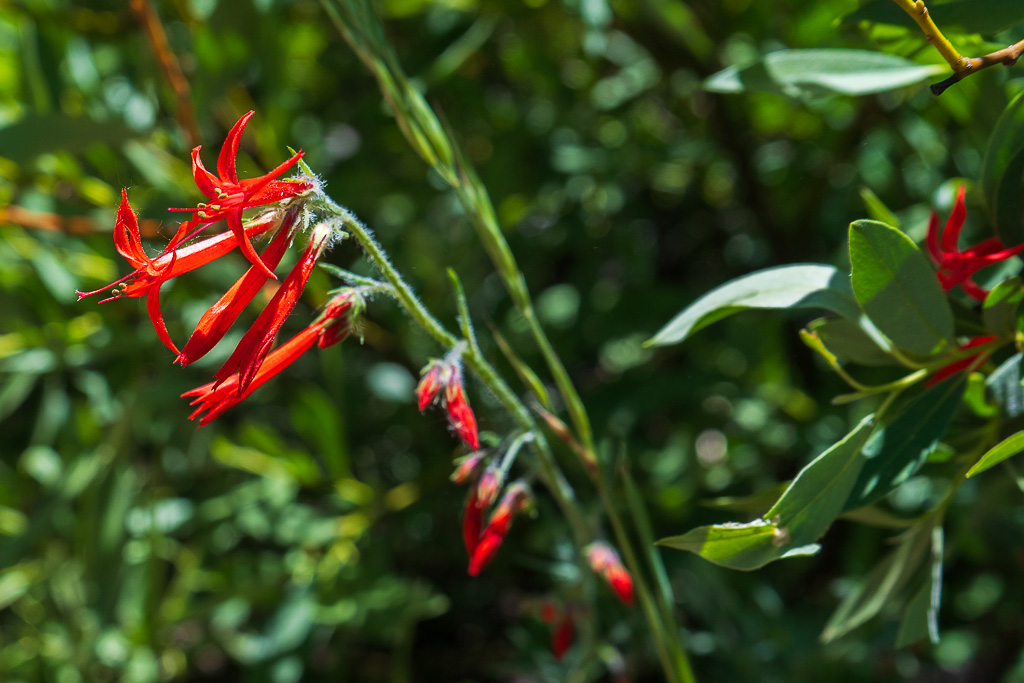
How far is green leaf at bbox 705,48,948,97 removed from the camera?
24.7 inches

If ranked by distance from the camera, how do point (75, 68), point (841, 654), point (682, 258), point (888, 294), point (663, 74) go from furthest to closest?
point (682, 258)
point (663, 74)
point (75, 68)
point (841, 654)
point (888, 294)

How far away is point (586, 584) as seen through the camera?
0.78m

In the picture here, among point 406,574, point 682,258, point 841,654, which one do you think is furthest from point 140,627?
point 682,258

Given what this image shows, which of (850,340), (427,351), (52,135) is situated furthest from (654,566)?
(52,135)

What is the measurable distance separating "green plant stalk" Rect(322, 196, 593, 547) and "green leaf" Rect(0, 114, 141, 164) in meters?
0.60

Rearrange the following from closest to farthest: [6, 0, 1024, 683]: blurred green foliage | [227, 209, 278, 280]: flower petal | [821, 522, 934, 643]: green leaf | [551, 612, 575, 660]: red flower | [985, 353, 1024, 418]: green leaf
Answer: [227, 209, 278, 280]: flower petal → [985, 353, 1024, 418]: green leaf → [821, 522, 934, 643]: green leaf → [551, 612, 575, 660]: red flower → [6, 0, 1024, 683]: blurred green foliage

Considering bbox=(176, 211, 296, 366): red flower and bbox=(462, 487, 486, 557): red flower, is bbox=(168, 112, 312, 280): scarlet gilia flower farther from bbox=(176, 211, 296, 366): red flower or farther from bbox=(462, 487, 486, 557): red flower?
bbox=(462, 487, 486, 557): red flower

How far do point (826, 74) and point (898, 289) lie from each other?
0.79ft

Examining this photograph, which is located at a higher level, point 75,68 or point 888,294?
point 75,68

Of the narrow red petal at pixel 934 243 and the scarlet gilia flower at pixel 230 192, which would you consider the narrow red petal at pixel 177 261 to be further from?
the narrow red petal at pixel 934 243

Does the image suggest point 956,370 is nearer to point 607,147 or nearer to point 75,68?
point 607,147

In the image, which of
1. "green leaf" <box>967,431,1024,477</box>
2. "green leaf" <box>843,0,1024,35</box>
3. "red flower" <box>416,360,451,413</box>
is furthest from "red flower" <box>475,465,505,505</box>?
"green leaf" <box>843,0,1024,35</box>

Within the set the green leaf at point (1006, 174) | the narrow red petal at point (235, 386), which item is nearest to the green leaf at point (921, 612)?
the green leaf at point (1006, 174)

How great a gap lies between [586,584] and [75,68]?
3.48ft
